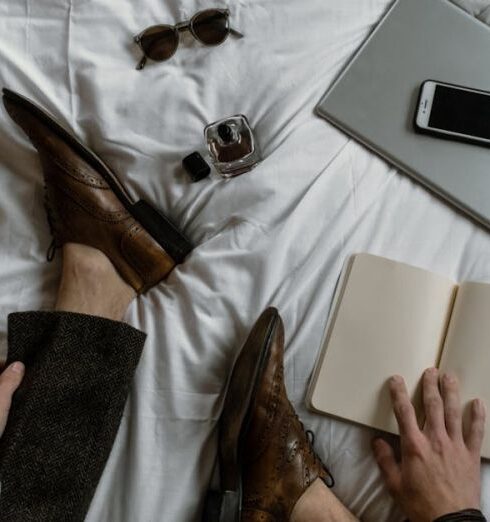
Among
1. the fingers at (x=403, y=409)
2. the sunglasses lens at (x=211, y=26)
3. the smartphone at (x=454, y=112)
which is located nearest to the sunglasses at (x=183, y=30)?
the sunglasses lens at (x=211, y=26)

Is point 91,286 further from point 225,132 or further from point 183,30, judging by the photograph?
point 183,30

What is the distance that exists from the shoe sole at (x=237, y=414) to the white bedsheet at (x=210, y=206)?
32 millimetres

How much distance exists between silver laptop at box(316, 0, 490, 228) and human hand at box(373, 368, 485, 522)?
9.4 inches

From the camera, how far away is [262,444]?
2.65 feet

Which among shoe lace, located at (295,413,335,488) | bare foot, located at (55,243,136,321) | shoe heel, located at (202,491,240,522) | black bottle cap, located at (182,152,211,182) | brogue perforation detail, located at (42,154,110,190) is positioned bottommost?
shoe heel, located at (202,491,240,522)

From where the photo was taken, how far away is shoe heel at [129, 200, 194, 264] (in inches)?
34.0

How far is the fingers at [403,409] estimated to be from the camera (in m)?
0.78

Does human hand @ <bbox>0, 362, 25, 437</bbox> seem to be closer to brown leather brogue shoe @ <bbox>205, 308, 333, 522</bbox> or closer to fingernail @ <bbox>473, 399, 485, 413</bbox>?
brown leather brogue shoe @ <bbox>205, 308, 333, 522</bbox>

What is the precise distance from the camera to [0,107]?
90 cm

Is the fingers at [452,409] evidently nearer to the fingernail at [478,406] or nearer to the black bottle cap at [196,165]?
the fingernail at [478,406]

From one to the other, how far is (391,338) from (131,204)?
399mm

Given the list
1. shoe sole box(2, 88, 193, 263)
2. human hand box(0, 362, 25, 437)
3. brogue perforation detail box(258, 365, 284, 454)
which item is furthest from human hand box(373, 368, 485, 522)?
human hand box(0, 362, 25, 437)

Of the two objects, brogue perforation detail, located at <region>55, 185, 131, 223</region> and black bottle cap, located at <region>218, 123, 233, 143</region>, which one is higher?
black bottle cap, located at <region>218, 123, 233, 143</region>

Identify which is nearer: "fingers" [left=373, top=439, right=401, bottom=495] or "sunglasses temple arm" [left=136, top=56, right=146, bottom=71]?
"fingers" [left=373, top=439, right=401, bottom=495]
